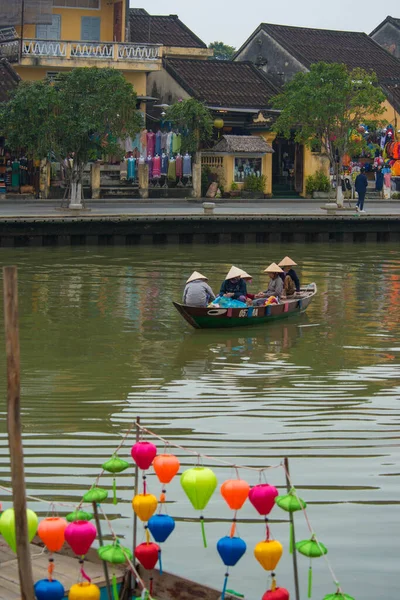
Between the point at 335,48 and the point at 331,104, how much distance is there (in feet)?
44.5

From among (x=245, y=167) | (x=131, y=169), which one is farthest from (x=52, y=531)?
(x=245, y=167)

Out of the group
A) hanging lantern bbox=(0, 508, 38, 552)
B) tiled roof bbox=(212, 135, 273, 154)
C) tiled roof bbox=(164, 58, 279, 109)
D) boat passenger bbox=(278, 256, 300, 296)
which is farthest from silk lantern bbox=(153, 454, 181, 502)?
tiled roof bbox=(164, 58, 279, 109)

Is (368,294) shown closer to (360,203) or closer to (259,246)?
(259,246)

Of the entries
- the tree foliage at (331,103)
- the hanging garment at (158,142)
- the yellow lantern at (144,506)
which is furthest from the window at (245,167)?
the yellow lantern at (144,506)

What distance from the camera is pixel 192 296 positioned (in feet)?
60.3

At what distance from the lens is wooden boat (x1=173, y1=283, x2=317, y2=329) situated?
18.3m

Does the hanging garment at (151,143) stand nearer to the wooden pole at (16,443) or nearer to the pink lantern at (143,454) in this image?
the pink lantern at (143,454)

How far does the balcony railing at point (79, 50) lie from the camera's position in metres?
39.7

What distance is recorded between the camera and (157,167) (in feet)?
139

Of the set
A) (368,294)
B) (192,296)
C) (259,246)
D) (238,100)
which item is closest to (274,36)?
(238,100)

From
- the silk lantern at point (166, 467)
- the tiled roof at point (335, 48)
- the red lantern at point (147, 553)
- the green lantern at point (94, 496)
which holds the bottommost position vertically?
the red lantern at point (147, 553)

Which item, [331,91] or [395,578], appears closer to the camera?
[395,578]

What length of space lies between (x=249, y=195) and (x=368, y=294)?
1929 centimetres

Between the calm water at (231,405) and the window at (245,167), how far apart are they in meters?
18.1
